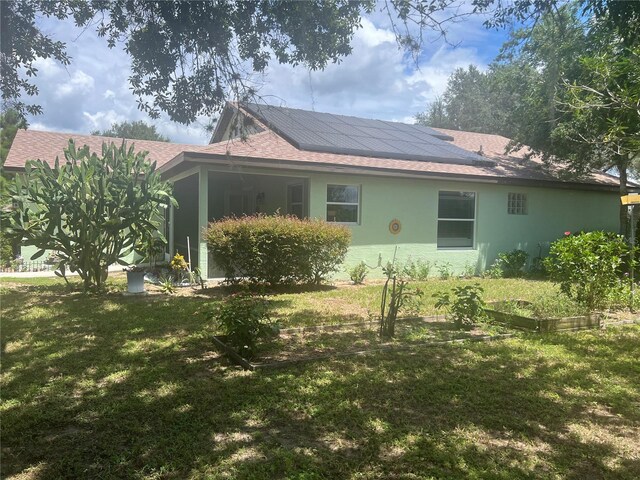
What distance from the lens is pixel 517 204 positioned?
51.6 ft

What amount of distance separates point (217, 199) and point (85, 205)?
8593mm

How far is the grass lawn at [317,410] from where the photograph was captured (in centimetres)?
319

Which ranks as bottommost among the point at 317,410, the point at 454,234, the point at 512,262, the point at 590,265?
the point at 317,410

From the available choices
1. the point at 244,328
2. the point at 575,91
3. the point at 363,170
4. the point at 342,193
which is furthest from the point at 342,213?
the point at 244,328

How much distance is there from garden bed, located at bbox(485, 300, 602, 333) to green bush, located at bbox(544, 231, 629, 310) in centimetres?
59

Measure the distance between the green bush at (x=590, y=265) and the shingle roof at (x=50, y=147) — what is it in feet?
42.2

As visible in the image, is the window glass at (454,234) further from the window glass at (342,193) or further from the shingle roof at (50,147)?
the shingle roof at (50,147)

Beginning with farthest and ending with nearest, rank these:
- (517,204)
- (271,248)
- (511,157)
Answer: (511,157), (517,204), (271,248)

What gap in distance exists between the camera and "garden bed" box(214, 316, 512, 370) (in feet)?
18.0

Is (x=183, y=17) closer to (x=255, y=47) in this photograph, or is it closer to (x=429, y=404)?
(x=255, y=47)

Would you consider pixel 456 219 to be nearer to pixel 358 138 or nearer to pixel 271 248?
pixel 358 138

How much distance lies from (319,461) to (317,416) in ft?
2.37

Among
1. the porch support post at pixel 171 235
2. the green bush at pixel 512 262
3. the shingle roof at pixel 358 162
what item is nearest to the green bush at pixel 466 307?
the shingle roof at pixel 358 162

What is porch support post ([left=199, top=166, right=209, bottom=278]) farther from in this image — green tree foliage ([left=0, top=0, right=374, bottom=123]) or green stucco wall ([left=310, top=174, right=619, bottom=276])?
green tree foliage ([left=0, top=0, right=374, bottom=123])
